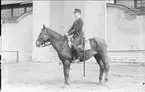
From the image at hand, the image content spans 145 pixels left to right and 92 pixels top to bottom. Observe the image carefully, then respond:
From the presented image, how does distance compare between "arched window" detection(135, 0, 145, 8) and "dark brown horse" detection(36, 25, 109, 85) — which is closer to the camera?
"dark brown horse" detection(36, 25, 109, 85)

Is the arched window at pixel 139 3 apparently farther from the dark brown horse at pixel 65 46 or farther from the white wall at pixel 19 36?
the dark brown horse at pixel 65 46

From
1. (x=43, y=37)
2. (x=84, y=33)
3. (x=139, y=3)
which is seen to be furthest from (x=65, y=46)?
(x=139, y=3)

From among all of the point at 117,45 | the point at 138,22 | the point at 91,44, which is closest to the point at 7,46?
the point at 117,45

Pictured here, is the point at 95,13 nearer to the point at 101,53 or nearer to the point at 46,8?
Answer: the point at 46,8

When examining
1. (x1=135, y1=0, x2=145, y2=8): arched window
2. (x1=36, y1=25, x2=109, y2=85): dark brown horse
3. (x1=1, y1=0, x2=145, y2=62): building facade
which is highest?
(x1=135, y1=0, x2=145, y2=8): arched window

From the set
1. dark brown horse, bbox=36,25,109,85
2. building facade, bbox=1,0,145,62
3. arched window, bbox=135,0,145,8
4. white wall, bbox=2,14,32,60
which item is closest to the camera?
dark brown horse, bbox=36,25,109,85

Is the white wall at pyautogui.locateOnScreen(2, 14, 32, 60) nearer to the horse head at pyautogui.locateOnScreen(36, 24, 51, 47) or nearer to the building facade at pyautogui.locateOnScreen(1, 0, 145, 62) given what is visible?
the building facade at pyautogui.locateOnScreen(1, 0, 145, 62)

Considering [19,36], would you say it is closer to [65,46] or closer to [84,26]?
[84,26]

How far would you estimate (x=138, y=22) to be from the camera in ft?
54.5

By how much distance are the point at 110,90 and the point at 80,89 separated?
3.09 feet

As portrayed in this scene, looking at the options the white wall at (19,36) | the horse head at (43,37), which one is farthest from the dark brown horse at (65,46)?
the white wall at (19,36)

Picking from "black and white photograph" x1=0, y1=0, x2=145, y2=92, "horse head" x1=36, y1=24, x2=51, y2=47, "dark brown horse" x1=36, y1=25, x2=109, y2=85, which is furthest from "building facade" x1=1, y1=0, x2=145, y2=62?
"horse head" x1=36, y1=24, x2=51, y2=47

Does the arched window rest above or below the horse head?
above

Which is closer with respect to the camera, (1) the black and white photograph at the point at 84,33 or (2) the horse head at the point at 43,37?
(2) the horse head at the point at 43,37
